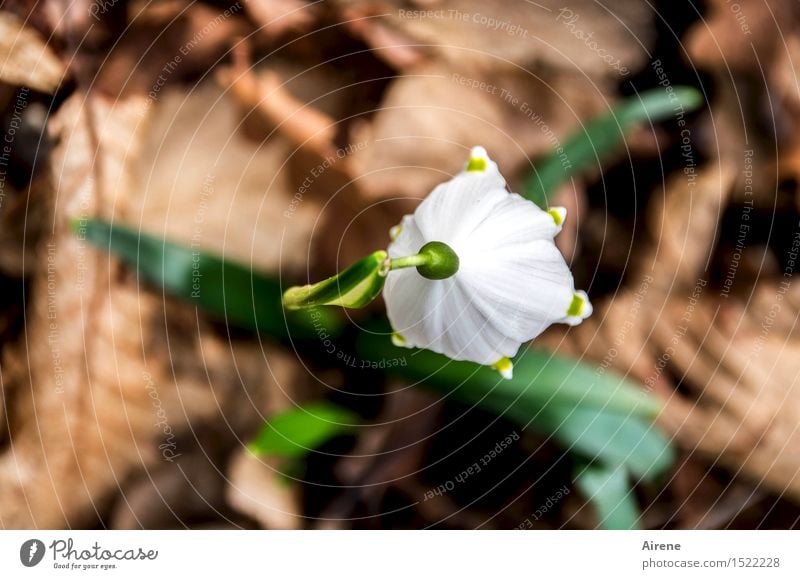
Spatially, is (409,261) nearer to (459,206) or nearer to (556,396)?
(459,206)

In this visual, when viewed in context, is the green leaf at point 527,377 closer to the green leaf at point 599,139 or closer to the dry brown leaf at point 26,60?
the green leaf at point 599,139

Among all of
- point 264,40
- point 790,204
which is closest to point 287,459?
point 264,40

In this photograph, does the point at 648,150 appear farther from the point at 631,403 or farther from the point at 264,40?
the point at 264,40

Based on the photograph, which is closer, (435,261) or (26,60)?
(435,261)

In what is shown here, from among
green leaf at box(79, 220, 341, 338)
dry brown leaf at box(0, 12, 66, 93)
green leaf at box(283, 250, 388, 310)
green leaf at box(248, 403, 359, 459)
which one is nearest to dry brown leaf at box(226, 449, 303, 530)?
green leaf at box(248, 403, 359, 459)

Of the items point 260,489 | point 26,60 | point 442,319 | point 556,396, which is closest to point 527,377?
point 556,396

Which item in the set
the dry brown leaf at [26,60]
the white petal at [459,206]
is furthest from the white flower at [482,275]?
the dry brown leaf at [26,60]
